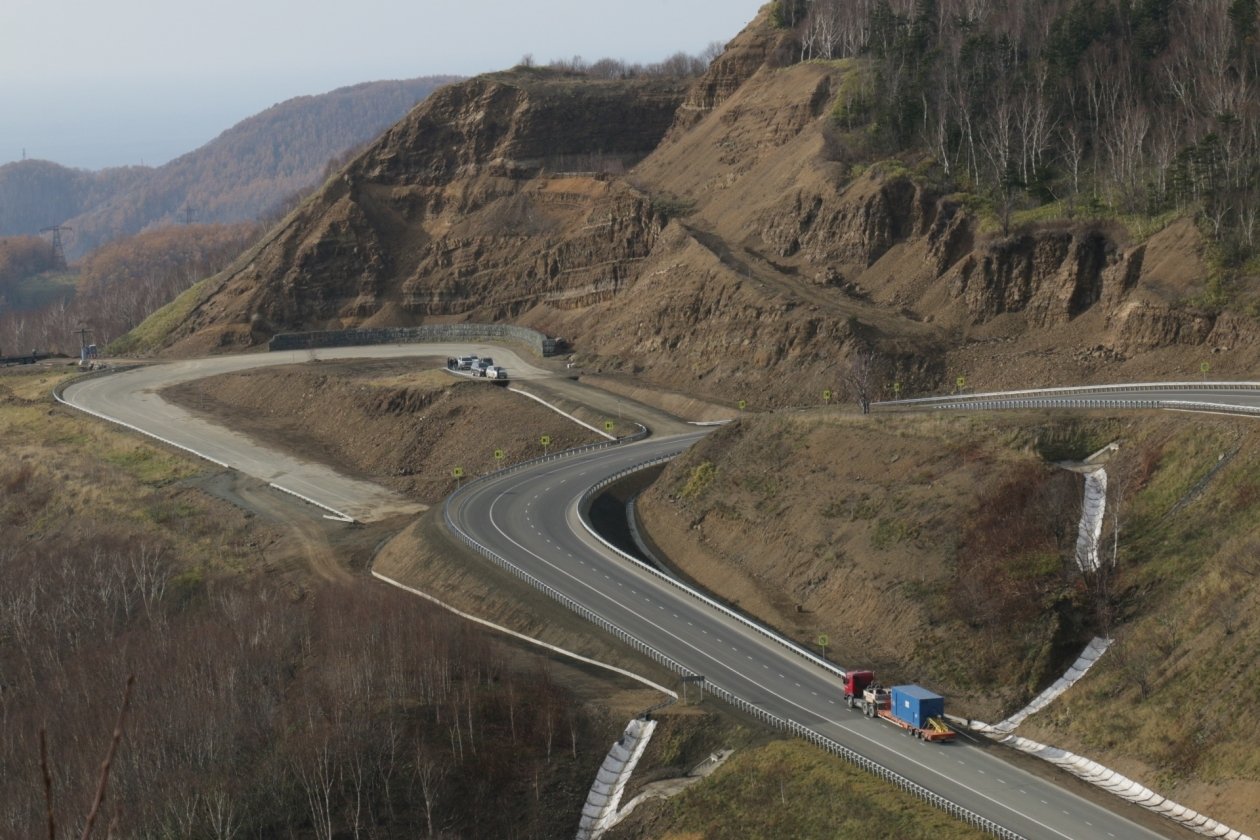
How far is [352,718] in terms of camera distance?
46594 millimetres

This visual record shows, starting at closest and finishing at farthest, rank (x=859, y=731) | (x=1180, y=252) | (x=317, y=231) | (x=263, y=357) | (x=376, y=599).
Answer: (x=859, y=731) < (x=376, y=599) < (x=1180, y=252) < (x=263, y=357) < (x=317, y=231)

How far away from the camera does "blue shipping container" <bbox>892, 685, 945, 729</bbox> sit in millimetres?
44812

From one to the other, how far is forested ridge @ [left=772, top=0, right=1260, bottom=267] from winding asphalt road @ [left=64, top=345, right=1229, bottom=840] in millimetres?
28128

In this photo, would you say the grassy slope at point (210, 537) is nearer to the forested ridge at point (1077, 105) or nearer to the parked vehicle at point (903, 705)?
the parked vehicle at point (903, 705)

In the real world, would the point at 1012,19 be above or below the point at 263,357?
above

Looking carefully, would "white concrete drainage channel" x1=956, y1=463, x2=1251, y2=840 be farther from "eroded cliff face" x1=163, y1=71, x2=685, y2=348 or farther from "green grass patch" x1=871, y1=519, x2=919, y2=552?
"eroded cliff face" x1=163, y1=71, x2=685, y2=348

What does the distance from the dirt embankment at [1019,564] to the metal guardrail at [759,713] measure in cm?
562

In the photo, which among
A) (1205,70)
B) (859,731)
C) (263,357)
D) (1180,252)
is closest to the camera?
(859,731)

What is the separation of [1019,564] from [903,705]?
10.0 meters

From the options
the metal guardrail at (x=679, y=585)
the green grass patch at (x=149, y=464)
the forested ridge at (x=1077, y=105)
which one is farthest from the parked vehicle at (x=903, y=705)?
the green grass patch at (x=149, y=464)

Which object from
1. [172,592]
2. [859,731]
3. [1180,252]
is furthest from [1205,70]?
[172,592]

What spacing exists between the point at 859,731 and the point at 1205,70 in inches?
2326

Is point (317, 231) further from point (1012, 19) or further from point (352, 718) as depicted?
point (352, 718)

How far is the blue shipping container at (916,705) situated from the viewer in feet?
147
